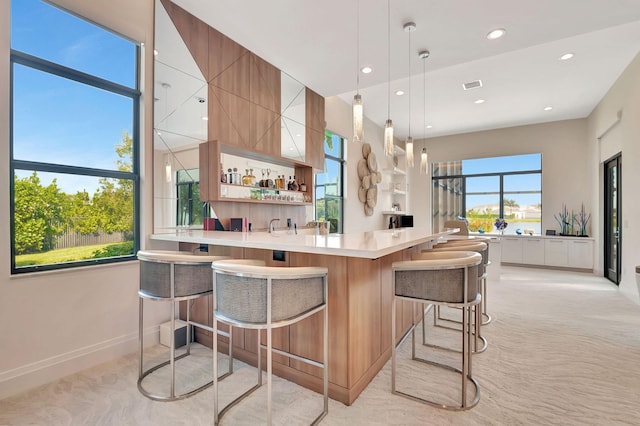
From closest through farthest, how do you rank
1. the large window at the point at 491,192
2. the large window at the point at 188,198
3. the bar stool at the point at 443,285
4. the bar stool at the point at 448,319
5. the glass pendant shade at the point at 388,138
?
the bar stool at the point at 443,285
the bar stool at the point at 448,319
the glass pendant shade at the point at 388,138
the large window at the point at 188,198
the large window at the point at 491,192

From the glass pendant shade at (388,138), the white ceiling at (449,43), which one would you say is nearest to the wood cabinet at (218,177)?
the white ceiling at (449,43)

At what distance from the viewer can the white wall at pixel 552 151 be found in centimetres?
670

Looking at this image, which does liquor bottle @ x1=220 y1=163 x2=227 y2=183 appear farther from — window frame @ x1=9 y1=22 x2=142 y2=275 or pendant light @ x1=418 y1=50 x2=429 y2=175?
pendant light @ x1=418 y1=50 x2=429 y2=175

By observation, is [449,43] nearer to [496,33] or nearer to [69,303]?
[496,33]

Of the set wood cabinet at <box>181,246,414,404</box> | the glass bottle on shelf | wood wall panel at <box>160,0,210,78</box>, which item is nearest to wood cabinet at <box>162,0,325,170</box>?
wood wall panel at <box>160,0,210,78</box>

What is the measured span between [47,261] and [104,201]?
597mm

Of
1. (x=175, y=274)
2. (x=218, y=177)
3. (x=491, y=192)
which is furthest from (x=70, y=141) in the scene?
(x=491, y=192)

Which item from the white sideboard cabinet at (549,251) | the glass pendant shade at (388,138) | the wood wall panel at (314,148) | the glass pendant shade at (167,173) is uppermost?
the wood wall panel at (314,148)

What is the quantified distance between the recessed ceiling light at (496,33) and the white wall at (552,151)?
495cm

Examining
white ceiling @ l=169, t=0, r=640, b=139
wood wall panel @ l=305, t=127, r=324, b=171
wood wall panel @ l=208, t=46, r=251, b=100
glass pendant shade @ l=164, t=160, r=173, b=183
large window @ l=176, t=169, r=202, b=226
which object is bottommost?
large window @ l=176, t=169, r=202, b=226

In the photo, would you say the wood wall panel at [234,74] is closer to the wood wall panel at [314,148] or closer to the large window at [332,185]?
the wood wall panel at [314,148]

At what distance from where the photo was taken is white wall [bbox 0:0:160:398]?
201cm

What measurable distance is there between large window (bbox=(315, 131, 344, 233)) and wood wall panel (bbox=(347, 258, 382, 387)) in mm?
3166

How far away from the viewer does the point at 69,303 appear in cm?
229
